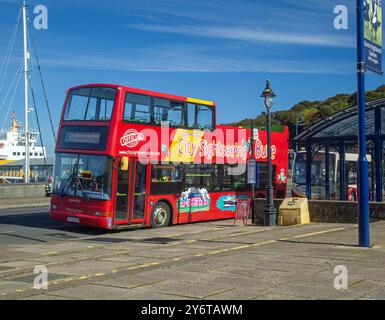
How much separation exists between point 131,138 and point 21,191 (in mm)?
21031

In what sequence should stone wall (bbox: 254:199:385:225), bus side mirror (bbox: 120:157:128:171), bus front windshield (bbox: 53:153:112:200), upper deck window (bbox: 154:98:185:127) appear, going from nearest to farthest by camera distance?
1. bus front windshield (bbox: 53:153:112:200)
2. bus side mirror (bbox: 120:157:128:171)
3. stone wall (bbox: 254:199:385:225)
4. upper deck window (bbox: 154:98:185:127)

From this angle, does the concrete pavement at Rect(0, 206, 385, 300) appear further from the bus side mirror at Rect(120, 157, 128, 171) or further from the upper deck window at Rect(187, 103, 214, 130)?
the upper deck window at Rect(187, 103, 214, 130)

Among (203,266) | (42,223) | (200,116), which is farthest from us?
(42,223)

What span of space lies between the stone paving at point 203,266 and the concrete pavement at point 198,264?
14 mm

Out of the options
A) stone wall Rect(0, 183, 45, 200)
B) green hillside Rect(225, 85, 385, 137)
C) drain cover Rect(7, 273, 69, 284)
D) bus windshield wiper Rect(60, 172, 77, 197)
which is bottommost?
drain cover Rect(7, 273, 69, 284)

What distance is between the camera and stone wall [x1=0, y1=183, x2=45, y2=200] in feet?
112

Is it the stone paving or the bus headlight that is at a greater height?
the bus headlight

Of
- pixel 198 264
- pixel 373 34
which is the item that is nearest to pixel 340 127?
pixel 373 34

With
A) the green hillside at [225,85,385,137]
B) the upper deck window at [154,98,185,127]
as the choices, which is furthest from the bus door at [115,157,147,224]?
the green hillside at [225,85,385,137]

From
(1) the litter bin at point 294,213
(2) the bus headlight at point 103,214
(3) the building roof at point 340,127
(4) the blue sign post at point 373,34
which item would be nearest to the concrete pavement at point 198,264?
(2) the bus headlight at point 103,214

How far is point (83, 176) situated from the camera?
1703 cm

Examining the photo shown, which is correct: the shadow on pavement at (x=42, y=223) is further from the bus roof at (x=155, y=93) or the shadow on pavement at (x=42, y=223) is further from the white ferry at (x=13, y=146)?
the white ferry at (x=13, y=146)

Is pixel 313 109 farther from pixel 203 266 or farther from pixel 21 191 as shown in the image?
pixel 203 266

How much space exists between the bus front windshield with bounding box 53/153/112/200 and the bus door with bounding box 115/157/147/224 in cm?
43
